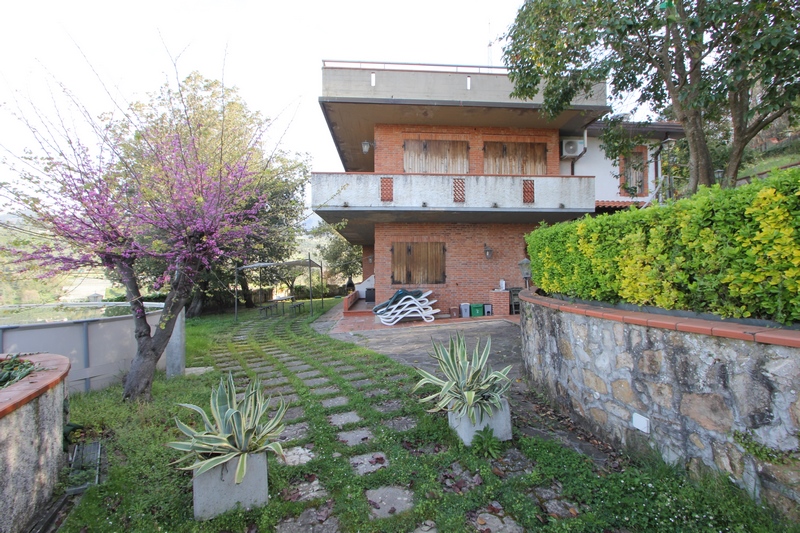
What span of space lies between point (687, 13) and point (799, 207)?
18.6ft

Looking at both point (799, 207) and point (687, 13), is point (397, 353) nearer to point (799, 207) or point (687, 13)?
point (799, 207)

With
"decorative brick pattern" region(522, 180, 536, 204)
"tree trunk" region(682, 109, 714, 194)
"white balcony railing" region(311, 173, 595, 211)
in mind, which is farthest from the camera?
"decorative brick pattern" region(522, 180, 536, 204)

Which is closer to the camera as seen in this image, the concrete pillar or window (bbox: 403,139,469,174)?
the concrete pillar

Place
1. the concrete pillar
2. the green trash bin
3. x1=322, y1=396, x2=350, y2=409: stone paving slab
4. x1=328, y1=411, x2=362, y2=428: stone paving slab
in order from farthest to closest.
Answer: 1. the green trash bin
2. the concrete pillar
3. x1=322, y1=396, x2=350, y2=409: stone paving slab
4. x1=328, y1=411, x2=362, y2=428: stone paving slab

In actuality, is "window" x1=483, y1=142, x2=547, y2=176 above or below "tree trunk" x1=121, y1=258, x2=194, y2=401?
above

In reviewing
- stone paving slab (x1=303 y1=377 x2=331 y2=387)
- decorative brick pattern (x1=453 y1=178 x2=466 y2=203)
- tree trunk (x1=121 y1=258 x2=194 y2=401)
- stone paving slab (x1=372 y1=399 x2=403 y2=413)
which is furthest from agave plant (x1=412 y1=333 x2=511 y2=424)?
decorative brick pattern (x1=453 y1=178 x2=466 y2=203)

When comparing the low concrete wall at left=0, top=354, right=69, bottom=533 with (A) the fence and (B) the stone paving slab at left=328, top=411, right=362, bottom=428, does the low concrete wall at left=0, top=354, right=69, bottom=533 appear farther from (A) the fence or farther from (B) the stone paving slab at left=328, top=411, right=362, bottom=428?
(B) the stone paving slab at left=328, top=411, right=362, bottom=428

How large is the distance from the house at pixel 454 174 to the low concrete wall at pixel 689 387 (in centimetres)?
712

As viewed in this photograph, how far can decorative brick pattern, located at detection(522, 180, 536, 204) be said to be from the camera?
1044cm

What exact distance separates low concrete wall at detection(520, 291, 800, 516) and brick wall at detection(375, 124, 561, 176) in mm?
8392

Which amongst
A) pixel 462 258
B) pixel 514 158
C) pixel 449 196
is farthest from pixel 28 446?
pixel 514 158

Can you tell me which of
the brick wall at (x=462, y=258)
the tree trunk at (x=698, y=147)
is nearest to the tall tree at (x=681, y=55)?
the tree trunk at (x=698, y=147)

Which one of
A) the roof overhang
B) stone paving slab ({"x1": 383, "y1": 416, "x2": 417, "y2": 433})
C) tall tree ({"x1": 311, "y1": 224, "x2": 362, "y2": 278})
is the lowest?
stone paving slab ({"x1": 383, "y1": 416, "x2": 417, "y2": 433})

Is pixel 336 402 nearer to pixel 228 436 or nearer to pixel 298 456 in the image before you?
pixel 298 456
